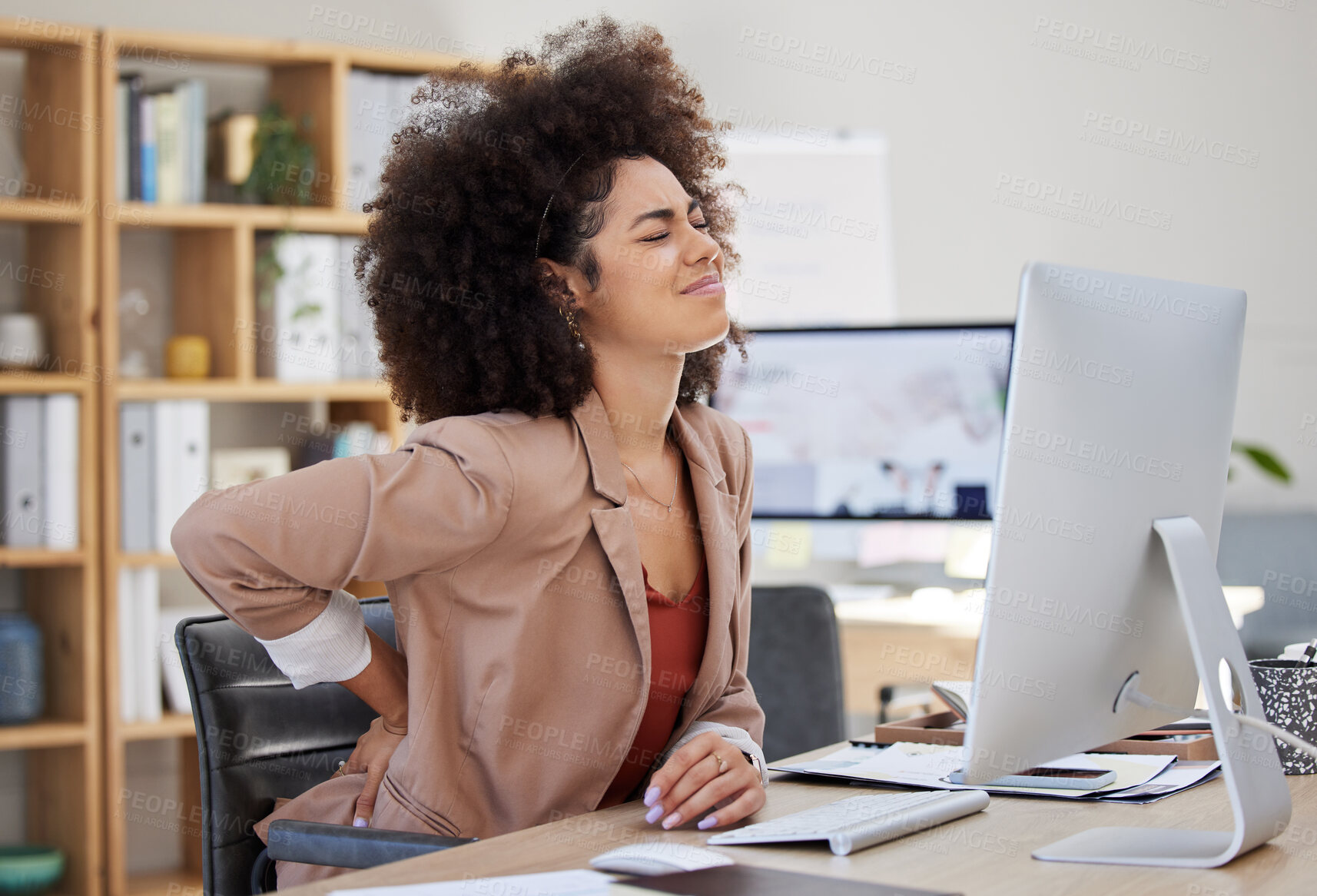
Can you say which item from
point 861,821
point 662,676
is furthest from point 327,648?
point 861,821

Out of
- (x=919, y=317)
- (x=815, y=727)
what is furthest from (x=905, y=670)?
(x=919, y=317)

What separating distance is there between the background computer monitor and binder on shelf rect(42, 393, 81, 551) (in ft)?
5.24

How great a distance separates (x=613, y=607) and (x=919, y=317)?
2.64m

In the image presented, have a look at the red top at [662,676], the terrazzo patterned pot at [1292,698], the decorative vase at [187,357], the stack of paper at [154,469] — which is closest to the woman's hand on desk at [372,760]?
the red top at [662,676]

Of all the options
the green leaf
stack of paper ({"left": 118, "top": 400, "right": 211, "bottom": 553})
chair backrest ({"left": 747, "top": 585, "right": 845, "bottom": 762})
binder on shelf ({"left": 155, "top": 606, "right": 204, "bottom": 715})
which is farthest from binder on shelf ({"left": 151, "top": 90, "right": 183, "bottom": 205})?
the green leaf

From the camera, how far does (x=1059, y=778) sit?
52.2 inches

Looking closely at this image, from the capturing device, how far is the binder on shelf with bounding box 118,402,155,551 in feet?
9.82

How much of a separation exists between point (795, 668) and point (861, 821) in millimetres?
991

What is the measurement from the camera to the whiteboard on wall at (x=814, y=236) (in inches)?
145

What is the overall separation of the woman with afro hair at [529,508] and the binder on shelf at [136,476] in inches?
62.9

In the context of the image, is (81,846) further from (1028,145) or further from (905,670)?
(1028,145)

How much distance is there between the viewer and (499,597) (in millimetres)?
1351

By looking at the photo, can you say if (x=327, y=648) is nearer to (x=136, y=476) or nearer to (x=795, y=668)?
(x=795, y=668)

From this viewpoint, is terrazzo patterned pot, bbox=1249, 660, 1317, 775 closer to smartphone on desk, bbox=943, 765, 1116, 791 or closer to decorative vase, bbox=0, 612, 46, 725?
smartphone on desk, bbox=943, 765, 1116, 791
